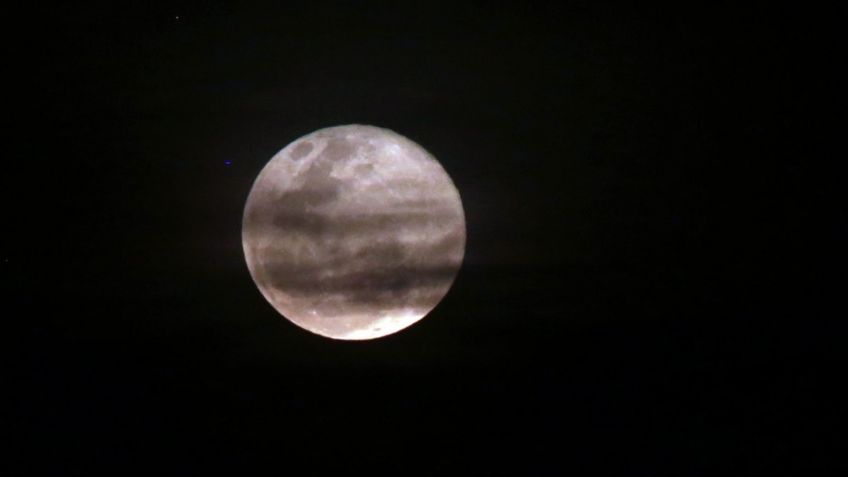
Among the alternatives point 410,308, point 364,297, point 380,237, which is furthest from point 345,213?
point 410,308

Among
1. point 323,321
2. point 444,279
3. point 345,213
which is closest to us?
point 345,213

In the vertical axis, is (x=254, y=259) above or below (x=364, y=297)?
above

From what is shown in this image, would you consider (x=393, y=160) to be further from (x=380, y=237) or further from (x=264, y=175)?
(x=264, y=175)

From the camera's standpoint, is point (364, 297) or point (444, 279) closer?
point (364, 297)

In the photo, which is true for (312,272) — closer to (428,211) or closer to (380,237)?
(380,237)

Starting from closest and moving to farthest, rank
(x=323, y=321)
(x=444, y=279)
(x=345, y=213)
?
(x=345, y=213) < (x=323, y=321) < (x=444, y=279)

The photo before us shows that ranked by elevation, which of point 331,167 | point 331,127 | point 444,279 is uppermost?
point 331,127
